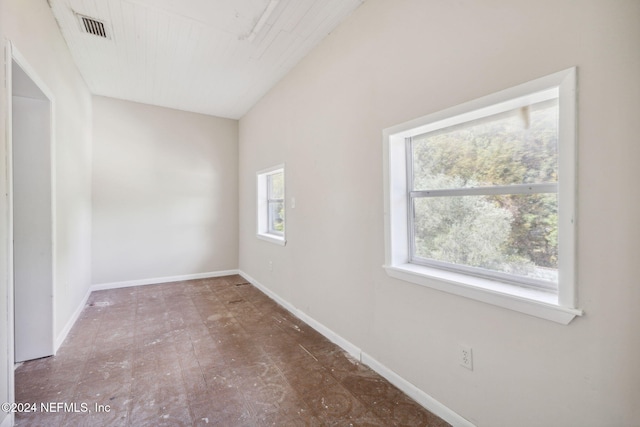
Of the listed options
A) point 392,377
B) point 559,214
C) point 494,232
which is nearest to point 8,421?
point 392,377

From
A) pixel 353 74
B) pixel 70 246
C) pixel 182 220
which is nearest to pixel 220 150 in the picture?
pixel 182 220

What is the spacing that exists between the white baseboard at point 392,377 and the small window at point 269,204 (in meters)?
1.41

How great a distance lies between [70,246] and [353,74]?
3.36 m

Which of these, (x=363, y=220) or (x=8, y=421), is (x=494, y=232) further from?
(x=8, y=421)

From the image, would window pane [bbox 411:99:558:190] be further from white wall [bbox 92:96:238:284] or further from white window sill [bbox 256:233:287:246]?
white wall [bbox 92:96:238:284]

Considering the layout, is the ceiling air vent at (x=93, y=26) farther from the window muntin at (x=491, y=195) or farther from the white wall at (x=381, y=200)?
the window muntin at (x=491, y=195)

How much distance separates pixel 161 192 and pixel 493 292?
481cm

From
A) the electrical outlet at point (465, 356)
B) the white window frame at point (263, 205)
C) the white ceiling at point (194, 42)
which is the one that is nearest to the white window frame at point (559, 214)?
the electrical outlet at point (465, 356)

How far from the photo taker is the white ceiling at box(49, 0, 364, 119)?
229 cm

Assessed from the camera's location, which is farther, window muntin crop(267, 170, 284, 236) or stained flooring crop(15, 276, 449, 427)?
window muntin crop(267, 170, 284, 236)

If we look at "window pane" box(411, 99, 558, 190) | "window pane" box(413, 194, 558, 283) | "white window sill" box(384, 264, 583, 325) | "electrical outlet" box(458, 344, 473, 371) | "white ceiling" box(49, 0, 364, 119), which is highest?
"white ceiling" box(49, 0, 364, 119)

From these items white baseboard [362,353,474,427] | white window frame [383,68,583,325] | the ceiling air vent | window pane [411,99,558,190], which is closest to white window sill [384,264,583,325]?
white window frame [383,68,583,325]

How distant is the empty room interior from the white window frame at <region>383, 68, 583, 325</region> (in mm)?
10

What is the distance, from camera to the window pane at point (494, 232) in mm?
1349
